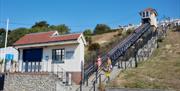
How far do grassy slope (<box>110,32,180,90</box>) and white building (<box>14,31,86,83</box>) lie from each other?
4573mm

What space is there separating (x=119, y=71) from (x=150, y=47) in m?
8.71

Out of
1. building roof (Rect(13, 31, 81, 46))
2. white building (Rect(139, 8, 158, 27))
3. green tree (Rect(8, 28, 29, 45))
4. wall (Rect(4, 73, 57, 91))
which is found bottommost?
wall (Rect(4, 73, 57, 91))

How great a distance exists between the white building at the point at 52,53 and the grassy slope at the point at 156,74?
457 cm

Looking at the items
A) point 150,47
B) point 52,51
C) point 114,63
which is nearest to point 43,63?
point 52,51

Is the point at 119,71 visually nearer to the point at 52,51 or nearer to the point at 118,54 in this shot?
the point at 118,54

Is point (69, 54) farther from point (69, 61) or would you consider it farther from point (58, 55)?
point (58, 55)

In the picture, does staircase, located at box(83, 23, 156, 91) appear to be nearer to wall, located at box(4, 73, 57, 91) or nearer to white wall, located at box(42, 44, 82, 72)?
white wall, located at box(42, 44, 82, 72)

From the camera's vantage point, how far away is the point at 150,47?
30.5 m

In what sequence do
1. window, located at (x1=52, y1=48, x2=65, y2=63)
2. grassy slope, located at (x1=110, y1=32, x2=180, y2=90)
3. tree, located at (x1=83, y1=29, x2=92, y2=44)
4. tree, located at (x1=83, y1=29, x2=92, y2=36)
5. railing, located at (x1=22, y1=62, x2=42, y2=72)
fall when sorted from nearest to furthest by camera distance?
grassy slope, located at (x1=110, y1=32, x2=180, y2=90) → window, located at (x1=52, y1=48, x2=65, y2=63) → railing, located at (x1=22, y1=62, x2=42, y2=72) → tree, located at (x1=83, y1=29, x2=92, y2=44) → tree, located at (x1=83, y1=29, x2=92, y2=36)

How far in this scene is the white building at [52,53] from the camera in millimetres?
24562

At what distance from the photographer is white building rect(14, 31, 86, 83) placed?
24.6 m

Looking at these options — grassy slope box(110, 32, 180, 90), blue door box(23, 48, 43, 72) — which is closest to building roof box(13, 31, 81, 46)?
blue door box(23, 48, 43, 72)

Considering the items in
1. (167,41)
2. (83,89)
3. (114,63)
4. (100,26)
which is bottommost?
(83,89)

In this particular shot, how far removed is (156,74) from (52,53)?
10093 mm
